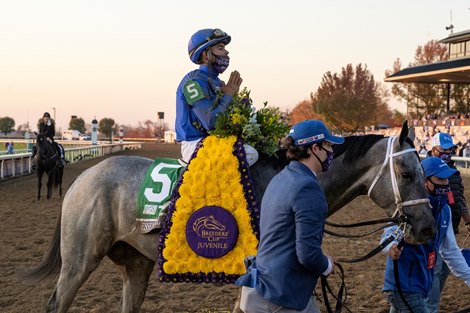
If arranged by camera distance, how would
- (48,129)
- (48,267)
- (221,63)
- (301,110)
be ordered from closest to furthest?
1. (221,63)
2. (48,267)
3. (48,129)
4. (301,110)

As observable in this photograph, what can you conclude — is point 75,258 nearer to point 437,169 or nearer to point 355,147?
point 355,147

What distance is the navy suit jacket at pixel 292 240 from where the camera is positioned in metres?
2.63

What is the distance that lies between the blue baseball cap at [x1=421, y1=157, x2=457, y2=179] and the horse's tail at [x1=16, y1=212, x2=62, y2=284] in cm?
309

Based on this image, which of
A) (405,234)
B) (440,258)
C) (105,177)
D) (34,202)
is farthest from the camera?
(34,202)

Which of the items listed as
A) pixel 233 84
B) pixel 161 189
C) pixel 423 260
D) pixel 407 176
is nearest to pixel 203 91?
pixel 233 84

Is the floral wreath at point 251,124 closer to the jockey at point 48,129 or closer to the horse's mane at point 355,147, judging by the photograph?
the horse's mane at point 355,147

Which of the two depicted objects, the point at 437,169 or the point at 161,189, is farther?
the point at 437,169

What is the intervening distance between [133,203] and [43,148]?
1188 centimetres

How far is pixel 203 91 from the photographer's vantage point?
434 centimetres

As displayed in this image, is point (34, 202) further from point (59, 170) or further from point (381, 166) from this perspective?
point (381, 166)

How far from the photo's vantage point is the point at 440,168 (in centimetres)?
467

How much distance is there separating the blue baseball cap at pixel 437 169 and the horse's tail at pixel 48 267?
10.1 feet

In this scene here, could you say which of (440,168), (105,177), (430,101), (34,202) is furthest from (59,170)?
(430,101)

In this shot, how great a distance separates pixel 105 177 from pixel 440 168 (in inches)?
105
